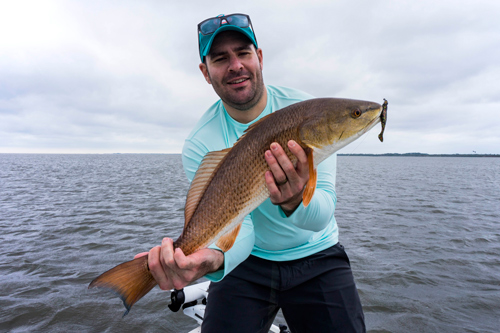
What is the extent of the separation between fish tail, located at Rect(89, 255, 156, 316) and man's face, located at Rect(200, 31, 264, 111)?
183cm

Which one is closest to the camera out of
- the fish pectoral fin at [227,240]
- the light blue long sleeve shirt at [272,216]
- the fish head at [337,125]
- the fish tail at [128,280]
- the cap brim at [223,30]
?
the fish tail at [128,280]

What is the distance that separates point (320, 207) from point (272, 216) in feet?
2.29

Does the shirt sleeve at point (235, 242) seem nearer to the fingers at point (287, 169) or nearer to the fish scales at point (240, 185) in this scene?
the fish scales at point (240, 185)

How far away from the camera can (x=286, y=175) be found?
2400 mm

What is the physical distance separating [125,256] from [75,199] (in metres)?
10.4

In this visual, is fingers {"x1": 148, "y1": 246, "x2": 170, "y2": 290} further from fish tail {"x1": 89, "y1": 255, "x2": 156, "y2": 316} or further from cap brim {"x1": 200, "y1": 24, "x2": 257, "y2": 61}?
cap brim {"x1": 200, "y1": 24, "x2": 257, "y2": 61}

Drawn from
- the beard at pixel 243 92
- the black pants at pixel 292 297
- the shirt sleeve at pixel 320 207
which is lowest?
the black pants at pixel 292 297

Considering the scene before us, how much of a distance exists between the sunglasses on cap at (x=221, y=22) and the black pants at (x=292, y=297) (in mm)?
2581

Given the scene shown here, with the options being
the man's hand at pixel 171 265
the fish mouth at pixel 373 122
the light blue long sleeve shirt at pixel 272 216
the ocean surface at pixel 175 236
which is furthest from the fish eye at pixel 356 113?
the ocean surface at pixel 175 236

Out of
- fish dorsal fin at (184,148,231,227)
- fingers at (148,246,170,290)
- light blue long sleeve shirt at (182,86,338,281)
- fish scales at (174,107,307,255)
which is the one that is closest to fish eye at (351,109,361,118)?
fish scales at (174,107,307,255)

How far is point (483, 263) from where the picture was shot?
25.1ft

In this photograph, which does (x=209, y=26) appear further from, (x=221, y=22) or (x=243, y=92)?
(x=243, y=92)

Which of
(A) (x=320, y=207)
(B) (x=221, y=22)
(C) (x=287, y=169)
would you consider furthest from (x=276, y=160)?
(B) (x=221, y=22)

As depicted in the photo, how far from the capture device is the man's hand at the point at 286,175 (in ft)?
7.64
